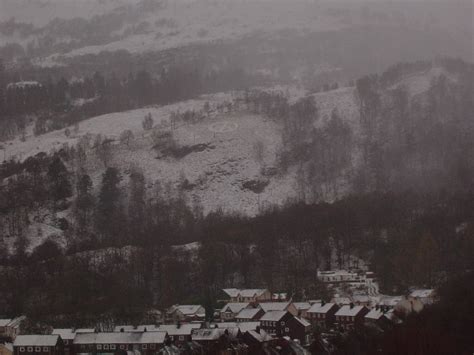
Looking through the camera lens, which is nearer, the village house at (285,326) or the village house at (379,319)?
the village house at (379,319)

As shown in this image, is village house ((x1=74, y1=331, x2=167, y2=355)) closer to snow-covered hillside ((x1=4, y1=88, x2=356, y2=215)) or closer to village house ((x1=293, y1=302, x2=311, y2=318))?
village house ((x1=293, y1=302, x2=311, y2=318))

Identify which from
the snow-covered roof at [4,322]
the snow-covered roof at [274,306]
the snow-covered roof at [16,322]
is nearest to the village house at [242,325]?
the snow-covered roof at [274,306]

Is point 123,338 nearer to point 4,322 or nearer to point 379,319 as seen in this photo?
point 4,322

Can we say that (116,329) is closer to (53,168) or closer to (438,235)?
(438,235)

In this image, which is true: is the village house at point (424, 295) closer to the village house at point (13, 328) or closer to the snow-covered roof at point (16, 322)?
the village house at point (13, 328)

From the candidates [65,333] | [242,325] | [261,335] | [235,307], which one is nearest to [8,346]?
[65,333]

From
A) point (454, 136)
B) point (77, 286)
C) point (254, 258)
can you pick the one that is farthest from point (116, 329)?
point (454, 136)
